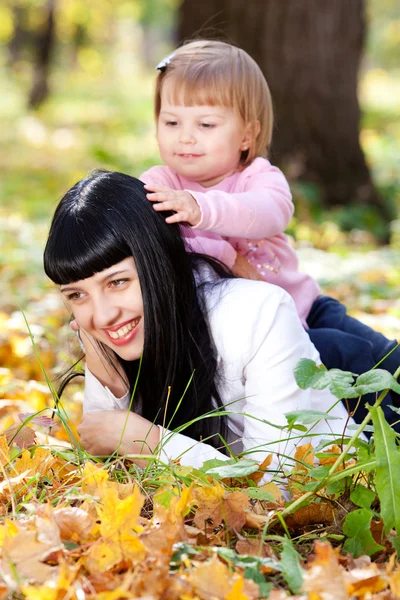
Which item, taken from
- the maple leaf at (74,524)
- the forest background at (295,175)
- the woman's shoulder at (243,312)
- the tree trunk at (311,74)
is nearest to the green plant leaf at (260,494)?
the maple leaf at (74,524)

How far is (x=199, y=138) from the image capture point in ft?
8.73

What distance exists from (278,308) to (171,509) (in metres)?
0.87

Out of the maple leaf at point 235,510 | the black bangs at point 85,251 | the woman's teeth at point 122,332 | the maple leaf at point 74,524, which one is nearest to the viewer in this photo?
the maple leaf at point 74,524

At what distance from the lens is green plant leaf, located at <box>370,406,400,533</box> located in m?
1.57

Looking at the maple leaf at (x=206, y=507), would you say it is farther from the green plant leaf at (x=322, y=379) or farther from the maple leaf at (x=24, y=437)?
the maple leaf at (x=24, y=437)

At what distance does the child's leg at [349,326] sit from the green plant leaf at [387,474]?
108 centimetres

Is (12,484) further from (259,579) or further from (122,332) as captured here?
(259,579)

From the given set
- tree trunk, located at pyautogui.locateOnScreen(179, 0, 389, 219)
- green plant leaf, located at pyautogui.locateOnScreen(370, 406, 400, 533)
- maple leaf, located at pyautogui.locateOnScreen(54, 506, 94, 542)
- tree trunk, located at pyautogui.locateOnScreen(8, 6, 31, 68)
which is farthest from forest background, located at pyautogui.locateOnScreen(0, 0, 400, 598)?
tree trunk, located at pyautogui.locateOnScreen(8, 6, 31, 68)

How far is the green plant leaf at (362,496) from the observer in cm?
168

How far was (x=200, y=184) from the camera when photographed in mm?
2828

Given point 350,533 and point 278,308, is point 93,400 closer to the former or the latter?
point 278,308

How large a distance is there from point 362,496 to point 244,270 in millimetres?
1193

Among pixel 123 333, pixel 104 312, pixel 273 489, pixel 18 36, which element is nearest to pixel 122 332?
pixel 123 333

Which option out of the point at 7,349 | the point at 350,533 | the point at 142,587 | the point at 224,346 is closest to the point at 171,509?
the point at 142,587
